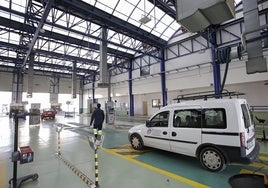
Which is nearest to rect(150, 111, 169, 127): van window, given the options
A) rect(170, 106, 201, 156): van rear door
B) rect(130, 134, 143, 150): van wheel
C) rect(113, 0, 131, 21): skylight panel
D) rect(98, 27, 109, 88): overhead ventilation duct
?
rect(170, 106, 201, 156): van rear door

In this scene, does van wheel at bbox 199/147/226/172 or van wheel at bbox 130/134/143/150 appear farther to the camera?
van wheel at bbox 130/134/143/150

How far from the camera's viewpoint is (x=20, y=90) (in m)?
25.4

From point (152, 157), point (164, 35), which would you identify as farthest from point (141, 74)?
point (152, 157)

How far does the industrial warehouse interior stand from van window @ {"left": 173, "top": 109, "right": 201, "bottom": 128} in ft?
0.09

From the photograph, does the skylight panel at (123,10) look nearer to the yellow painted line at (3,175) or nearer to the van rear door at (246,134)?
the van rear door at (246,134)

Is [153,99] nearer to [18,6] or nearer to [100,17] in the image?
[100,17]

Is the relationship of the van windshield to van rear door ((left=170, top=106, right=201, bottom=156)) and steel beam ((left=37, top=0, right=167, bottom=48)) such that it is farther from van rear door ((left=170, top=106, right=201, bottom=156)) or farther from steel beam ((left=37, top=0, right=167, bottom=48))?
steel beam ((left=37, top=0, right=167, bottom=48))

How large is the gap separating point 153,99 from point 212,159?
1706 centimetres

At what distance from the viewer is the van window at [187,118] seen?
4012 mm

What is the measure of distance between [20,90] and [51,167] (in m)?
26.7

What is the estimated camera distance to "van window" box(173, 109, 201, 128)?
4012mm

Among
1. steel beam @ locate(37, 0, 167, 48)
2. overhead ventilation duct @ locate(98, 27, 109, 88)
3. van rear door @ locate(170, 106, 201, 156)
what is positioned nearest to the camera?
van rear door @ locate(170, 106, 201, 156)

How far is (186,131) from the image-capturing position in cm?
408

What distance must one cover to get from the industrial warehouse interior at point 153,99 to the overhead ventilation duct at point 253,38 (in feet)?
0.09
